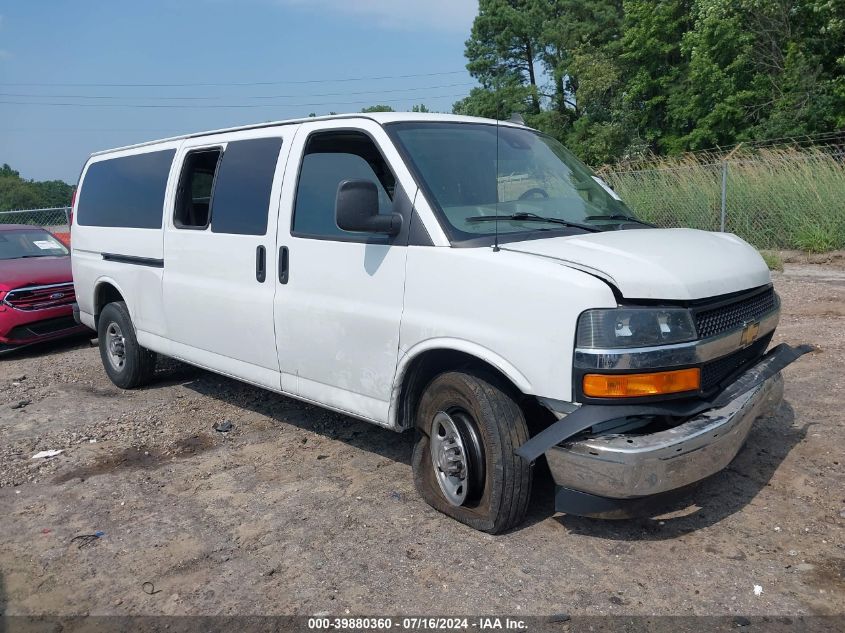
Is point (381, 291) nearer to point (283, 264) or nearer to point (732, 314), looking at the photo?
point (283, 264)

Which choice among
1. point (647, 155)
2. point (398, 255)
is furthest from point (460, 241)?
point (647, 155)

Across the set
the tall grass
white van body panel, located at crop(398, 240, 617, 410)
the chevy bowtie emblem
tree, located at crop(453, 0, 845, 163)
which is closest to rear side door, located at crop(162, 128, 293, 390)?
white van body panel, located at crop(398, 240, 617, 410)

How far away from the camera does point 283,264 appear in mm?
4574

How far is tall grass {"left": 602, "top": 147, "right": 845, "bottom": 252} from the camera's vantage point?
42.2 feet

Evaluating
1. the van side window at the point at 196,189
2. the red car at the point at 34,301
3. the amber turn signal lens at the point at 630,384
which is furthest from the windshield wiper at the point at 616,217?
the red car at the point at 34,301

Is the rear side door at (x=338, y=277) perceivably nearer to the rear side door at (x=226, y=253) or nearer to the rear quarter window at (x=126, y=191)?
the rear side door at (x=226, y=253)

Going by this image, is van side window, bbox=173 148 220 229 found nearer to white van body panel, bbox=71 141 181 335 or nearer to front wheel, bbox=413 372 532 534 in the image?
white van body panel, bbox=71 141 181 335

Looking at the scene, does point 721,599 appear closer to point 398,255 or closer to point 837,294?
point 398,255

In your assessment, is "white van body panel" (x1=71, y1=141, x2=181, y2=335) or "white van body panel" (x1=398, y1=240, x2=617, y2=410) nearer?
"white van body panel" (x1=398, y1=240, x2=617, y2=410)

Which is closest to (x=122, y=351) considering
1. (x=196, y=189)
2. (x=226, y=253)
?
(x=196, y=189)

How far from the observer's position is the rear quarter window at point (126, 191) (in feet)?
19.6

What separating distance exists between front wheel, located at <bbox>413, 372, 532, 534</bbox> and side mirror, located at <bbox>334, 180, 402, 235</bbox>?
86cm

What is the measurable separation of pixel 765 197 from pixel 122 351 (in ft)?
38.0

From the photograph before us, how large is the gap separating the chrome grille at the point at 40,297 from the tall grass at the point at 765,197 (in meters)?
10.9
